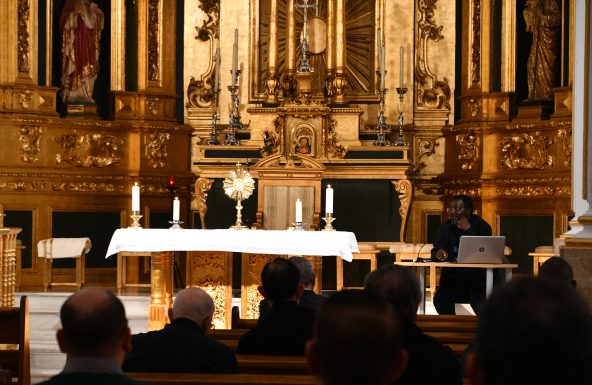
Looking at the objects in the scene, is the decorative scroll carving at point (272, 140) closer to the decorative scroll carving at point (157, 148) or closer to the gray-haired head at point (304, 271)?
the decorative scroll carving at point (157, 148)

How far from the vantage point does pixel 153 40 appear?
580 inches

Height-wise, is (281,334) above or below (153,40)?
below

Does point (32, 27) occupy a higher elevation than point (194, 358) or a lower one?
higher

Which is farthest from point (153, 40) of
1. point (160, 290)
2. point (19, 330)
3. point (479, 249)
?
point (19, 330)

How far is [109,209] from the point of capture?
14.2 m

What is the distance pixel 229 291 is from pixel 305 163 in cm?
253

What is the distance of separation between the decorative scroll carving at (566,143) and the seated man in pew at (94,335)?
10.9 m

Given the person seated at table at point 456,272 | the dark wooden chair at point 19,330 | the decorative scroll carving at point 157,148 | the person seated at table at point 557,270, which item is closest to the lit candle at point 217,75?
the decorative scroll carving at point 157,148

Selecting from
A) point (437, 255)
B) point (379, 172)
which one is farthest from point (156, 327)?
point (379, 172)

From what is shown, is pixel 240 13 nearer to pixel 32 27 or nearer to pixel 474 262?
pixel 32 27

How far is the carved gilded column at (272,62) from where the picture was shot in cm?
1429

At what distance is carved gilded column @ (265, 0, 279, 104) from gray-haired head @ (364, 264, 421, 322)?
10534 millimetres

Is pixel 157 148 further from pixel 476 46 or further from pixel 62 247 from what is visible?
pixel 476 46

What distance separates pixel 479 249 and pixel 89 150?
7.11 m
